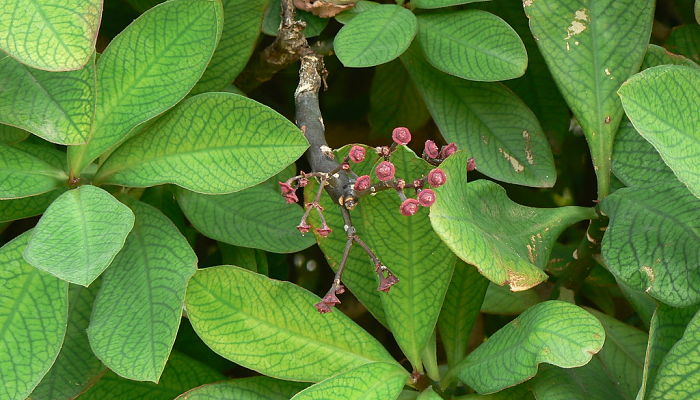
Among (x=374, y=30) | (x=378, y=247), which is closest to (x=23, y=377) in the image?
(x=378, y=247)

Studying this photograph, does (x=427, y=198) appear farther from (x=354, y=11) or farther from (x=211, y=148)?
(x=354, y=11)

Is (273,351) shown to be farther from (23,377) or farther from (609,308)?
(609,308)

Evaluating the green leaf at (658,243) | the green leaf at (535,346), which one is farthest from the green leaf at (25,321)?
the green leaf at (658,243)

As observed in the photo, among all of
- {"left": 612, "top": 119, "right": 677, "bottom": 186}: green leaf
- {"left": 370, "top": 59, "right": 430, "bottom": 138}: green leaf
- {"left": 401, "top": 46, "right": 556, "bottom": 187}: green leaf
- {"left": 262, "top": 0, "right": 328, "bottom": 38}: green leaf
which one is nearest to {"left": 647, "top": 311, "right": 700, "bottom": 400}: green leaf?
{"left": 612, "top": 119, "right": 677, "bottom": 186}: green leaf

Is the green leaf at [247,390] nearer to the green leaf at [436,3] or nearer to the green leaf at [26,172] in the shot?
the green leaf at [26,172]

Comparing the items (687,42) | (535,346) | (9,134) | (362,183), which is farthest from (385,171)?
(687,42)

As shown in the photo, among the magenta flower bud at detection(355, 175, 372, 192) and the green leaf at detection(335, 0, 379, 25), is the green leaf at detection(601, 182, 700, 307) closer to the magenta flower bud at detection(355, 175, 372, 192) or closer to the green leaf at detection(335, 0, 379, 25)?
the magenta flower bud at detection(355, 175, 372, 192)
